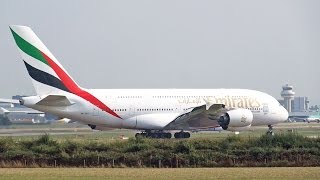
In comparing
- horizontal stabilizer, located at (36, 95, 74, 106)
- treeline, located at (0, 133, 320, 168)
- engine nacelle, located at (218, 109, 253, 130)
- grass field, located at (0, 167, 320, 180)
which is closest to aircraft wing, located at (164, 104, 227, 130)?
engine nacelle, located at (218, 109, 253, 130)

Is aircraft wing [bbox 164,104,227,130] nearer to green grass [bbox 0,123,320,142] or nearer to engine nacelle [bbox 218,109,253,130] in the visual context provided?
engine nacelle [bbox 218,109,253,130]

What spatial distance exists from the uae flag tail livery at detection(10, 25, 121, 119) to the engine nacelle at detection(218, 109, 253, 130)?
41.0 feet

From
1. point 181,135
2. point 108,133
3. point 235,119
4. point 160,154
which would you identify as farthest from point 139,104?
point 160,154

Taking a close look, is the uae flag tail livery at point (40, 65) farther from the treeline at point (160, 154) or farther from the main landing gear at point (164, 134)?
the treeline at point (160, 154)

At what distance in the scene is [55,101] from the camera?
66.7 meters

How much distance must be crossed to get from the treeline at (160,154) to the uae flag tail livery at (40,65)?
1397 centimetres

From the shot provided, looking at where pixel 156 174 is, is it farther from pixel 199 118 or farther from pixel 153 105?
pixel 199 118

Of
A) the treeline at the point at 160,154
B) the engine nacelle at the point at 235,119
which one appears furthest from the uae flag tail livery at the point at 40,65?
the treeline at the point at 160,154

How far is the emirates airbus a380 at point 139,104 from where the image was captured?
6706cm

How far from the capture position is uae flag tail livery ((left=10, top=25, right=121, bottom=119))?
66.9 metres

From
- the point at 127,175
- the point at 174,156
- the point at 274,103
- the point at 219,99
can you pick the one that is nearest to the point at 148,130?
the point at 219,99

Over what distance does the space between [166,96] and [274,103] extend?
34.3ft

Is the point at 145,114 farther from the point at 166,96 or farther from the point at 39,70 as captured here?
the point at 39,70

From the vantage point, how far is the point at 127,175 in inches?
1623
